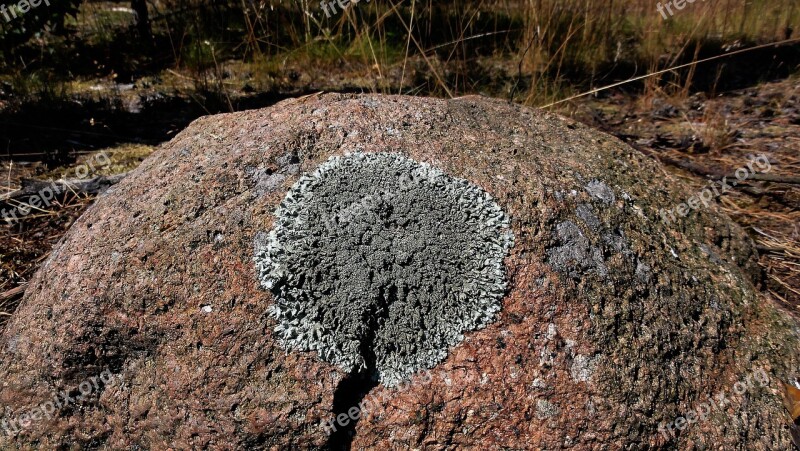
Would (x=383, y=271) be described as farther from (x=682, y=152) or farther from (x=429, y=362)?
(x=682, y=152)

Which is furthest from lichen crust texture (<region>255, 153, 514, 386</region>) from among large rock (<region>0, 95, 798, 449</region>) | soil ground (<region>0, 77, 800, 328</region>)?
soil ground (<region>0, 77, 800, 328</region>)

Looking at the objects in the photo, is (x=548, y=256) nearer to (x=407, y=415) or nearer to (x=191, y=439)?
(x=407, y=415)

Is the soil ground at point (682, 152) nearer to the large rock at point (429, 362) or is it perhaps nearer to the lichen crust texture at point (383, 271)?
the large rock at point (429, 362)

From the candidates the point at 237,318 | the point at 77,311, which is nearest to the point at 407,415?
the point at 237,318

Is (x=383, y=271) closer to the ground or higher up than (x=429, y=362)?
higher up

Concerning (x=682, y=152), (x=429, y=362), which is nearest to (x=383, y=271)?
(x=429, y=362)

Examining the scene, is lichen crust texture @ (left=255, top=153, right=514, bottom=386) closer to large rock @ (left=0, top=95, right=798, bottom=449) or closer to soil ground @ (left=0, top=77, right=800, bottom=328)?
large rock @ (left=0, top=95, right=798, bottom=449)
